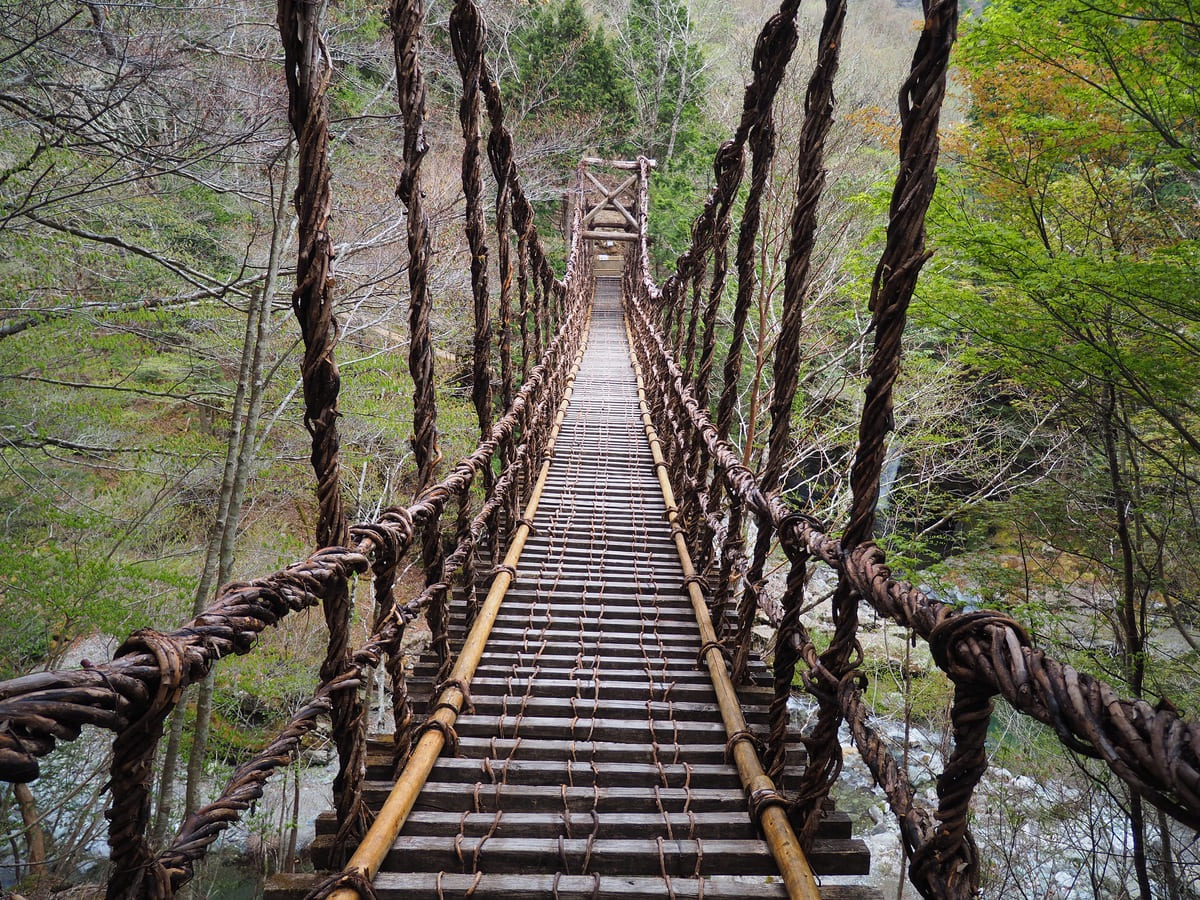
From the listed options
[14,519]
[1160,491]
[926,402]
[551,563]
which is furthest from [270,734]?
[1160,491]

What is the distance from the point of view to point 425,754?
5.92 feet

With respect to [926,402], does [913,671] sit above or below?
below

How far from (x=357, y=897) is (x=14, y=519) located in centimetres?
606

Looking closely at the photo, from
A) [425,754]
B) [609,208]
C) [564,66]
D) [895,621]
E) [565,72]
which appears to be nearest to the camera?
[895,621]

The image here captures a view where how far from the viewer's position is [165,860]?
842 mm

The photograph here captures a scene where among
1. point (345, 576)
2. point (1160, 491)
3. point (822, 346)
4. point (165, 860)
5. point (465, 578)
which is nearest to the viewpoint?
point (165, 860)

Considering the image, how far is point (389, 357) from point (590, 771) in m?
7.22

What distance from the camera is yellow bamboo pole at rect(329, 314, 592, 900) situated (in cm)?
143

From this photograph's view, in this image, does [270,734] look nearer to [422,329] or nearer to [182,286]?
[182,286]

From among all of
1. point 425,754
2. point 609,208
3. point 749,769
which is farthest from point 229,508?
point 609,208

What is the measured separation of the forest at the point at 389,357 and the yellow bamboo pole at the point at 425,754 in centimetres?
311

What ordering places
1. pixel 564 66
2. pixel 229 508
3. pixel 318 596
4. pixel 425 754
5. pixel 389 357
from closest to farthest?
pixel 318 596 < pixel 425 754 < pixel 229 508 < pixel 389 357 < pixel 564 66

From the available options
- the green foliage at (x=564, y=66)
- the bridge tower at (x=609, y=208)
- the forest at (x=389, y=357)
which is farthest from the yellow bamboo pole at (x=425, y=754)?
the bridge tower at (x=609, y=208)

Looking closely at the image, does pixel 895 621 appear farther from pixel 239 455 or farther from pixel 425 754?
pixel 239 455
